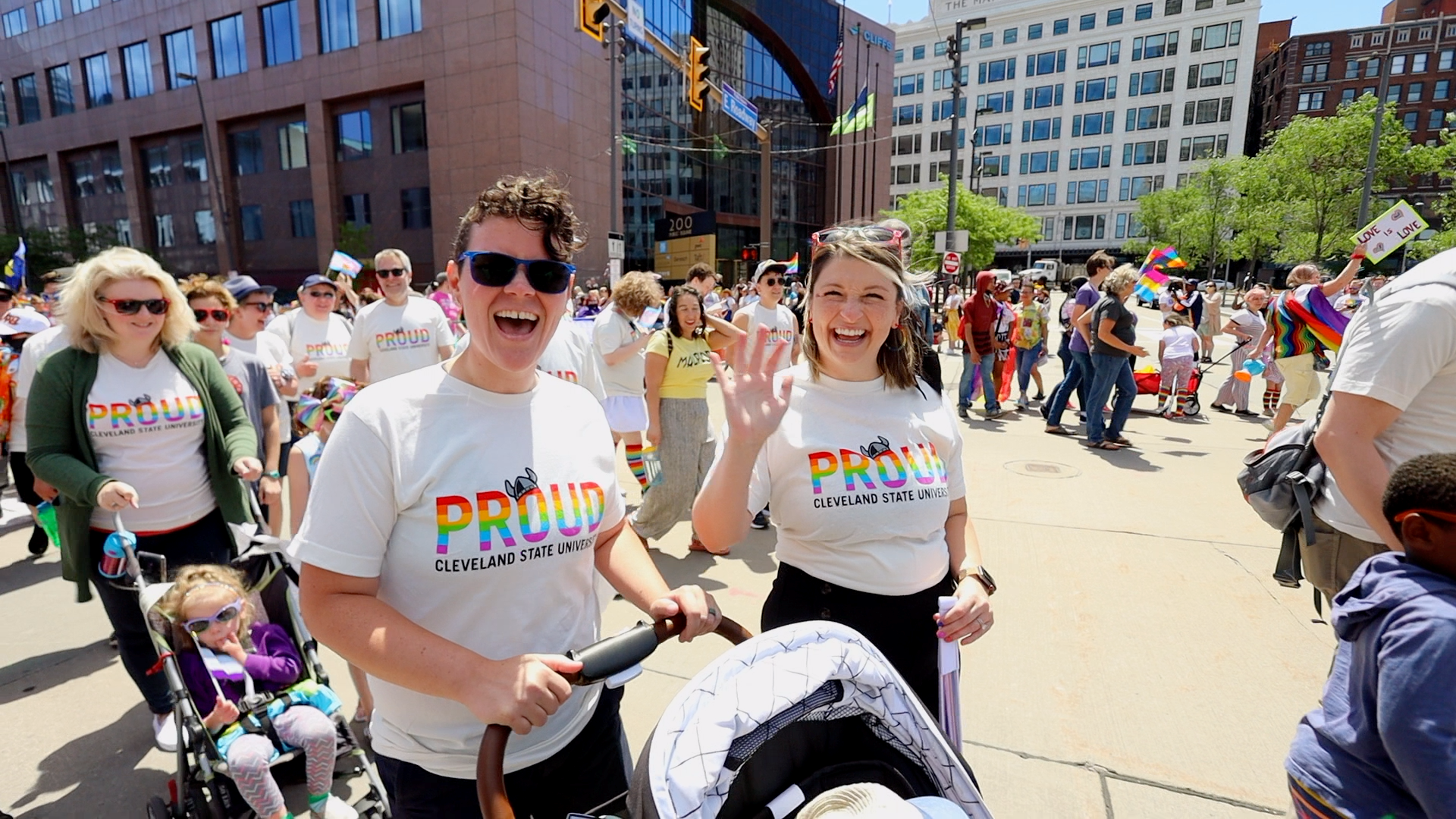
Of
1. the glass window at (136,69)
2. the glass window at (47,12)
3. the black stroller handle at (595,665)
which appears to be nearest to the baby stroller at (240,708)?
the black stroller handle at (595,665)

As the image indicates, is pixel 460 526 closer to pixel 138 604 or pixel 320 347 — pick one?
pixel 138 604

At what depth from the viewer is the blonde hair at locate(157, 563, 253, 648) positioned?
2.48 metres

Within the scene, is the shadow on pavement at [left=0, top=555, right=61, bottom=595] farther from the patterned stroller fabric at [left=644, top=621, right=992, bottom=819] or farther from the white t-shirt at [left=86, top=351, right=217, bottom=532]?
the patterned stroller fabric at [left=644, top=621, right=992, bottom=819]

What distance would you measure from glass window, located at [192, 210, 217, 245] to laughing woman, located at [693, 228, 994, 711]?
42.4m

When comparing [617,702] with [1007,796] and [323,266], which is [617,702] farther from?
[323,266]

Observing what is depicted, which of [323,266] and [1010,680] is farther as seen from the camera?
[323,266]

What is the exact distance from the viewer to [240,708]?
2.45 meters

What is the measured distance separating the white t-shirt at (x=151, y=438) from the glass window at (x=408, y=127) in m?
31.5

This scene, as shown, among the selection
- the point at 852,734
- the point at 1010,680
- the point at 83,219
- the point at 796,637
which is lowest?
the point at 1010,680

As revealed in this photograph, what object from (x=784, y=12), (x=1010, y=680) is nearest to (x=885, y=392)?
(x=1010, y=680)

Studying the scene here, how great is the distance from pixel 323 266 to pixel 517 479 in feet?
120

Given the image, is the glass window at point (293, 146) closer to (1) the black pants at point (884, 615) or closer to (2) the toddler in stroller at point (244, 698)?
(2) the toddler in stroller at point (244, 698)

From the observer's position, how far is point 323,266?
32.2 m

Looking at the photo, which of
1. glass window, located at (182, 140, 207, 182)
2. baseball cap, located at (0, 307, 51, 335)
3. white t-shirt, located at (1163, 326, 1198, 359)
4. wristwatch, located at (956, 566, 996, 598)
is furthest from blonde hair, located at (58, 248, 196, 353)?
glass window, located at (182, 140, 207, 182)
